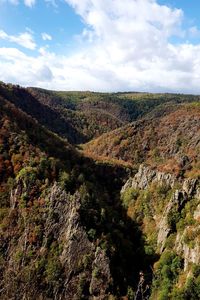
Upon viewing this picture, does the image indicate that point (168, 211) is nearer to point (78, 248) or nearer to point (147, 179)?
point (147, 179)

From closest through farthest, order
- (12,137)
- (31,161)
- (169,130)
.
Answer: (31,161)
(12,137)
(169,130)

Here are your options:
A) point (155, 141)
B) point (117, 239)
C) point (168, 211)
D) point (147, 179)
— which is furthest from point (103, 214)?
point (155, 141)

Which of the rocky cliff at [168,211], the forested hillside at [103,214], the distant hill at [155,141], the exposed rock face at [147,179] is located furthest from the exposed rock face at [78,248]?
the distant hill at [155,141]

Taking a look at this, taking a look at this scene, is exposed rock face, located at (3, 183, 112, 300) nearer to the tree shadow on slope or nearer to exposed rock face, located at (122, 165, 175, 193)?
the tree shadow on slope

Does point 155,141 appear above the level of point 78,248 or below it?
below

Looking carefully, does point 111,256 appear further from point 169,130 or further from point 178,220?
point 169,130

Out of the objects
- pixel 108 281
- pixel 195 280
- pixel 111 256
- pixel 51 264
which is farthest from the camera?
pixel 111 256

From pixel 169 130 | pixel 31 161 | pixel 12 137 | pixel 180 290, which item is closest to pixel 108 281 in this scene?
pixel 180 290

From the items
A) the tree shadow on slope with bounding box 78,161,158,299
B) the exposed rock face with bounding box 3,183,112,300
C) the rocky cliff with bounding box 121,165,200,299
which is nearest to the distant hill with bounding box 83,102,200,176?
the rocky cliff with bounding box 121,165,200,299

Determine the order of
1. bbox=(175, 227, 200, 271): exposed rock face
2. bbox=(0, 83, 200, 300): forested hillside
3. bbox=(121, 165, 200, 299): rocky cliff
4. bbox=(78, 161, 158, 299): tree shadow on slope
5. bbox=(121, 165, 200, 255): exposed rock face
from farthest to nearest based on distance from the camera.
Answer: bbox=(121, 165, 200, 255): exposed rock face, bbox=(78, 161, 158, 299): tree shadow on slope, bbox=(121, 165, 200, 299): rocky cliff, bbox=(175, 227, 200, 271): exposed rock face, bbox=(0, 83, 200, 300): forested hillside

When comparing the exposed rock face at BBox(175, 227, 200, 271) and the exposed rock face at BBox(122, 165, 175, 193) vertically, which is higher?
the exposed rock face at BBox(122, 165, 175, 193)

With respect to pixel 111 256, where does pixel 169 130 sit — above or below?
above
